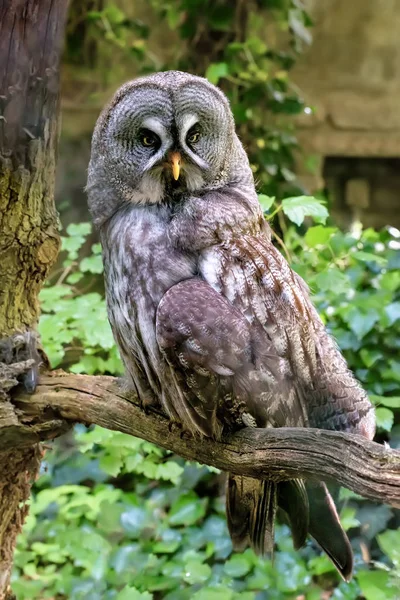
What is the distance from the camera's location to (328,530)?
4.47ft

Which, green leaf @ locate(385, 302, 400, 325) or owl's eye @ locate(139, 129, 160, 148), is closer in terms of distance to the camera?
owl's eye @ locate(139, 129, 160, 148)

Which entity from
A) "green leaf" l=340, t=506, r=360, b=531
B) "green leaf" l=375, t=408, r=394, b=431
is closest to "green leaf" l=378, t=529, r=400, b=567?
"green leaf" l=340, t=506, r=360, b=531

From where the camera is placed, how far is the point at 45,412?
5.04 ft

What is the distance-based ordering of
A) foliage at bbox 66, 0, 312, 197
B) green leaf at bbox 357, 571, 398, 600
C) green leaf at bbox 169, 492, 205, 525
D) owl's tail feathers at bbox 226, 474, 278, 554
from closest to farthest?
owl's tail feathers at bbox 226, 474, 278, 554 → green leaf at bbox 357, 571, 398, 600 → green leaf at bbox 169, 492, 205, 525 → foliage at bbox 66, 0, 312, 197

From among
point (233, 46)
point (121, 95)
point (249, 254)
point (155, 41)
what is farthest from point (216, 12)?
point (249, 254)

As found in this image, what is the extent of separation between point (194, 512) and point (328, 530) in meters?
0.89

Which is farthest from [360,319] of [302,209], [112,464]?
[112,464]

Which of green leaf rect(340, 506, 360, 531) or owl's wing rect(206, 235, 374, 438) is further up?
owl's wing rect(206, 235, 374, 438)

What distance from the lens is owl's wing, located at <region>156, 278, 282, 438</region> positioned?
1185 millimetres

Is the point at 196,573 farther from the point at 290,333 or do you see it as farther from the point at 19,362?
the point at 290,333

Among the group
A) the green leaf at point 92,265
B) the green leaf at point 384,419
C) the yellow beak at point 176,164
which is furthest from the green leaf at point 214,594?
the yellow beak at point 176,164

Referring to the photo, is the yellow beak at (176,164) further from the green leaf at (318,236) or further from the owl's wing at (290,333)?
the green leaf at (318,236)

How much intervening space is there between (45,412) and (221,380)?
523mm

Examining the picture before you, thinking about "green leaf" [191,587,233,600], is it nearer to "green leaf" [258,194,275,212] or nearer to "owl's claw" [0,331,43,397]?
"owl's claw" [0,331,43,397]
